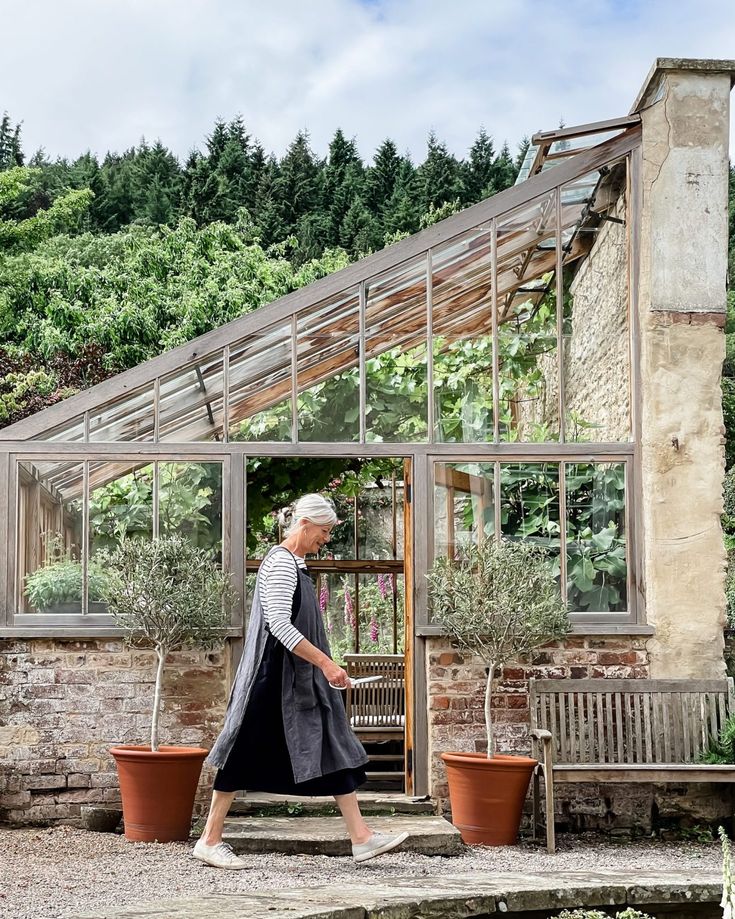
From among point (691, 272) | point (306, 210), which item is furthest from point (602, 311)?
point (306, 210)

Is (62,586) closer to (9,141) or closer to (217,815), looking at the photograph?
(217,815)

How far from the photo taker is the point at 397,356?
307 inches

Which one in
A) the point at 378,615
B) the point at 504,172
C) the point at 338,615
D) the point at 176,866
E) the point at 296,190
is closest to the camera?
the point at 176,866

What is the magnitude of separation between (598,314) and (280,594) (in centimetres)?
353

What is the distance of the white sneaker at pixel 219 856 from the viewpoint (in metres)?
5.81

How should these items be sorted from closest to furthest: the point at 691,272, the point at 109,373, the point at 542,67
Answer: the point at 691,272
the point at 109,373
the point at 542,67

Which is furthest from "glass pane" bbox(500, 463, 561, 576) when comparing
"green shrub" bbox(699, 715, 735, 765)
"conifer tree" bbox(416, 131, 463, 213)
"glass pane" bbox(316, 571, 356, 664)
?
"conifer tree" bbox(416, 131, 463, 213)

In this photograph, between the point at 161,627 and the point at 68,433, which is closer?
the point at 161,627

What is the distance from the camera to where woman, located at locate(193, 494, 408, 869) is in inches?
221

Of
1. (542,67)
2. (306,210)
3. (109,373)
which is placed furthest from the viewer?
(542,67)

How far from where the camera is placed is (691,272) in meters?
7.72

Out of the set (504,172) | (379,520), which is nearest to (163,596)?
(379,520)

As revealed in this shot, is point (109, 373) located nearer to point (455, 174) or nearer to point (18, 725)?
point (18, 725)

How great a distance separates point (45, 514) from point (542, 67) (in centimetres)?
3198
